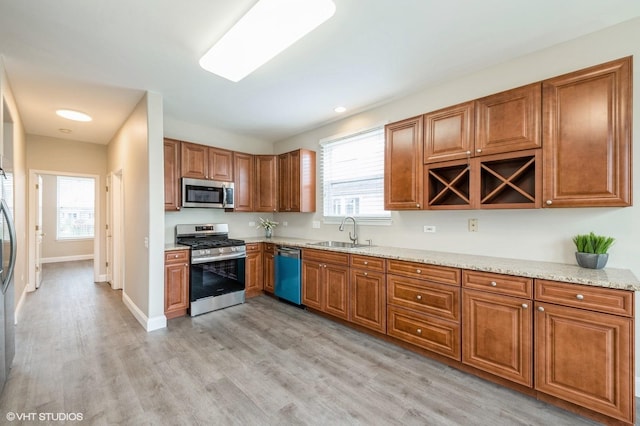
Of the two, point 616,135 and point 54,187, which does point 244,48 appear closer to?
point 616,135

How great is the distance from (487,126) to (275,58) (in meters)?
2.04

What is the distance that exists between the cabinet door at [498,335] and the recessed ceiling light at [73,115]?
5.45 meters

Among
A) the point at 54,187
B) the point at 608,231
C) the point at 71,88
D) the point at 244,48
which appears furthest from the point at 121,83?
the point at 54,187

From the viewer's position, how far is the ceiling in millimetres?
1964

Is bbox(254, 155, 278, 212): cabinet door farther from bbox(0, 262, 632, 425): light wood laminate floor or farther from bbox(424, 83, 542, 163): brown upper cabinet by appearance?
bbox(424, 83, 542, 163): brown upper cabinet

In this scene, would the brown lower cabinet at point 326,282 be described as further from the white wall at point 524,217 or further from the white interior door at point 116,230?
the white interior door at point 116,230

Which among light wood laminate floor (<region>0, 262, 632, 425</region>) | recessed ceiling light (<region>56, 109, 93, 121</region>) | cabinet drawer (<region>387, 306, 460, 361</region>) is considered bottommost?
light wood laminate floor (<region>0, 262, 632, 425</region>)

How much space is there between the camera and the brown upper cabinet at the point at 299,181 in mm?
4508

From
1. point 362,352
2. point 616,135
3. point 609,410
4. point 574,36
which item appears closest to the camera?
point 609,410

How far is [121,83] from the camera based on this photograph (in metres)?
3.07

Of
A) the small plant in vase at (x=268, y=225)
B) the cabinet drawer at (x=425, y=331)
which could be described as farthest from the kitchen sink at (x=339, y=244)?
the small plant in vase at (x=268, y=225)

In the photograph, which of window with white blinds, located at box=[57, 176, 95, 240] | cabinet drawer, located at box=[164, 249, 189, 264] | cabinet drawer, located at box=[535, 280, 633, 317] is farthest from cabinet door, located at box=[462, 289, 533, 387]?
window with white blinds, located at box=[57, 176, 95, 240]

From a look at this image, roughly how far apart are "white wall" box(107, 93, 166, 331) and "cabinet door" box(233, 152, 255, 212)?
1.38m

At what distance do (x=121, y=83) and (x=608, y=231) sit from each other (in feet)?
15.8
